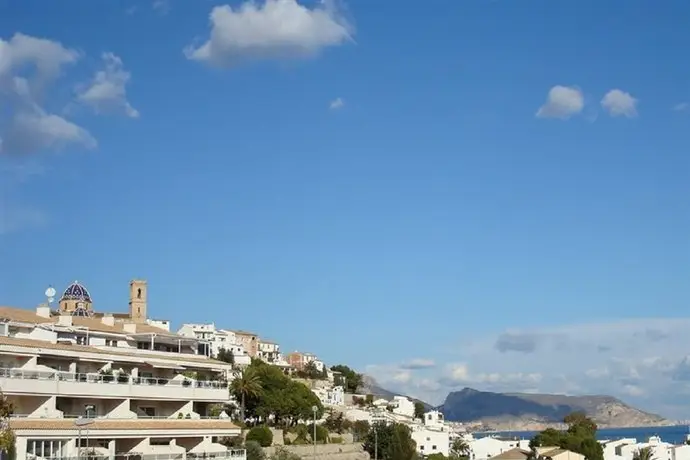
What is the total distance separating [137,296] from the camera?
117m

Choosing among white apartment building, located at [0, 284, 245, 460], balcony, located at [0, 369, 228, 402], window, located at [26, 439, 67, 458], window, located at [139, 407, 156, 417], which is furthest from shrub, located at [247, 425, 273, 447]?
window, located at [26, 439, 67, 458]

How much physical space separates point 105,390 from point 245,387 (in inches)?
1448

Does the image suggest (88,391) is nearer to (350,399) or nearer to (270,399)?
(270,399)

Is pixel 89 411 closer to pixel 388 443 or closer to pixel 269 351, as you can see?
pixel 388 443

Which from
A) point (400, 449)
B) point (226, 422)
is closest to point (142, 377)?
point (226, 422)

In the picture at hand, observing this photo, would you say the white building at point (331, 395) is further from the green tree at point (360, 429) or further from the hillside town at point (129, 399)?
the hillside town at point (129, 399)

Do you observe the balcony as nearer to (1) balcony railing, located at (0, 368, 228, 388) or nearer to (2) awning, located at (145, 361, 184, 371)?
(1) balcony railing, located at (0, 368, 228, 388)

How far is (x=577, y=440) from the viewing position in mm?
120188

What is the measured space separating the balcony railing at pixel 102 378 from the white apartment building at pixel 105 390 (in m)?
0.05

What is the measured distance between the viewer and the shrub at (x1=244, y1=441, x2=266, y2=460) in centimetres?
6681

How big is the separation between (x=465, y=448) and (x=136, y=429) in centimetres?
11105

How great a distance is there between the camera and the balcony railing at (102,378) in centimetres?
4450

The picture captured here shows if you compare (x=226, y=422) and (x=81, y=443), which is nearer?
(x=81, y=443)

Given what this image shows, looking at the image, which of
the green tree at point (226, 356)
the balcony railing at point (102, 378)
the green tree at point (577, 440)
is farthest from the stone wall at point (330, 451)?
the green tree at point (226, 356)
